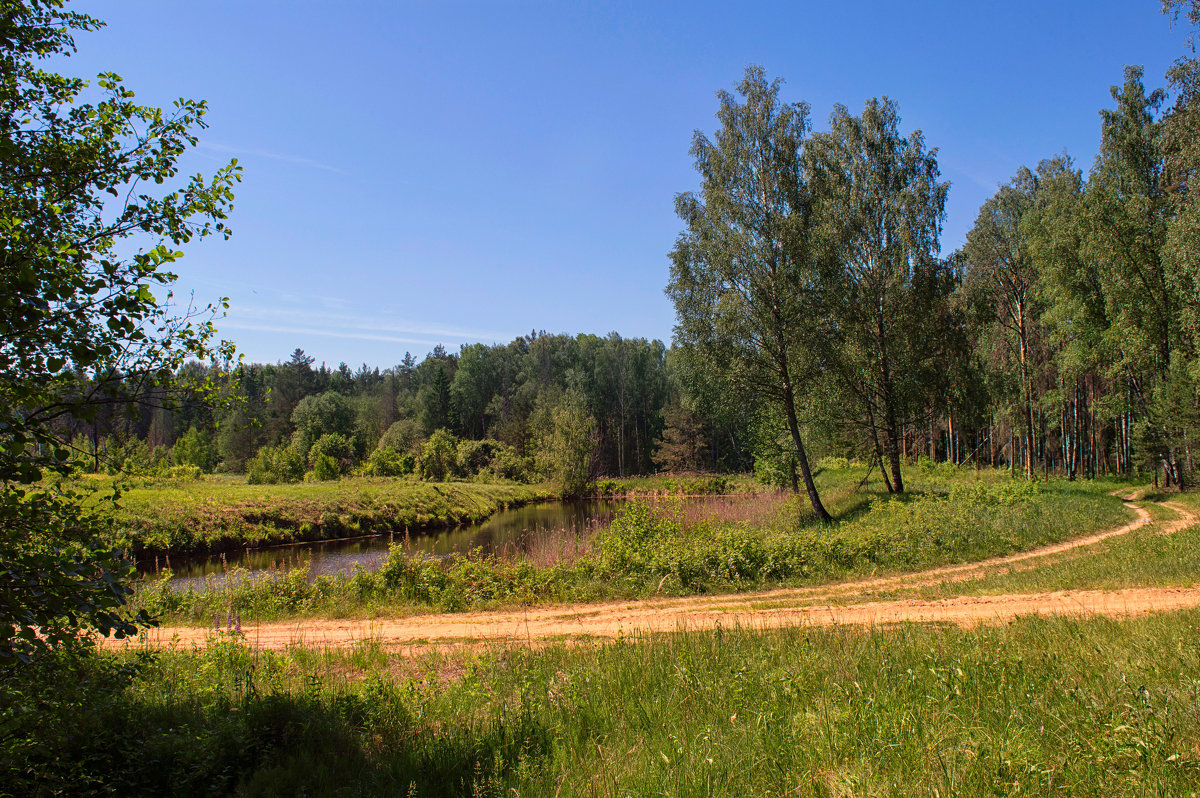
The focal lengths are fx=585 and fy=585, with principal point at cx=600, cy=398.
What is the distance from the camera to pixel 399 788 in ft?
13.6

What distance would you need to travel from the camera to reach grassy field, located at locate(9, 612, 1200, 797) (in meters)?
3.57

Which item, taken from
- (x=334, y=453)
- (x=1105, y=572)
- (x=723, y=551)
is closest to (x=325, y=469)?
(x=334, y=453)

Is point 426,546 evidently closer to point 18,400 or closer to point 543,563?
point 543,563

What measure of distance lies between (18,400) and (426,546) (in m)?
25.7

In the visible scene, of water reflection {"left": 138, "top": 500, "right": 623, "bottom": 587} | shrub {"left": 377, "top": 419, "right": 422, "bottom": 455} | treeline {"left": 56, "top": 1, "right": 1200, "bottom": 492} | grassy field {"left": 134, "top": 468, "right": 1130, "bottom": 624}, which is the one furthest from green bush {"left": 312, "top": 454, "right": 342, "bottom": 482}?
grassy field {"left": 134, "top": 468, "right": 1130, "bottom": 624}

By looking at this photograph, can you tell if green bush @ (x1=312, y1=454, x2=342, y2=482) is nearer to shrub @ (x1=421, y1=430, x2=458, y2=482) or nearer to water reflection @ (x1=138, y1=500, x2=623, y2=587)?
shrub @ (x1=421, y1=430, x2=458, y2=482)

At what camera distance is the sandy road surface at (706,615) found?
341 inches

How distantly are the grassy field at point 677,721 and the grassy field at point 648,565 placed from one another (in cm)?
577

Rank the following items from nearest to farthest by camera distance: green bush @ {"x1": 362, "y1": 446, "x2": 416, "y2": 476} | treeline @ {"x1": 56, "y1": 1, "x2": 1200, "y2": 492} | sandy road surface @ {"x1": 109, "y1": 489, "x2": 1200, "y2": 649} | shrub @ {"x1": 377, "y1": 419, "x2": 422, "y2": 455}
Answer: sandy road surface @ {"x1": 109, "y1": 489, "x2": 1200, "y2": 649} < treeline @ {"x1": 56, "y1": 1, "x2": 1200, "y2": 492} < green bush @ {"x1": 362, "y1": 446, "x2": 416, "y2": 476} < shrub @ {"x1": 377, "y1": 419, "x2": 422, "y2": 455}

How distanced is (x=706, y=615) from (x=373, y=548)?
21.3 m

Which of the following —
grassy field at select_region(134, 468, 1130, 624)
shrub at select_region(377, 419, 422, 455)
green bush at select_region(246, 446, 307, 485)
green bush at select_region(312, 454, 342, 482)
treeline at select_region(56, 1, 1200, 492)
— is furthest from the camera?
shrub at select_region(377, 419, 422, 455)

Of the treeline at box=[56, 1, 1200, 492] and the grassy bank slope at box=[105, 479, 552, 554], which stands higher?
the treeline at box=[56, 1, 1200, 492]

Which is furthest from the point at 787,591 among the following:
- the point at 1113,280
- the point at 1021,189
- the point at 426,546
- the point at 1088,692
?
the point at 1021,189

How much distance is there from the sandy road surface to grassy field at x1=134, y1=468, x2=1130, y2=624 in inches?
33.3
